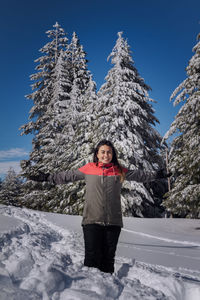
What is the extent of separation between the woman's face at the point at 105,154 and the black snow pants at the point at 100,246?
2.94 feet

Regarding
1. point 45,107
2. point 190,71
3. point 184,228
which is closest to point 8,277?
point 184,228

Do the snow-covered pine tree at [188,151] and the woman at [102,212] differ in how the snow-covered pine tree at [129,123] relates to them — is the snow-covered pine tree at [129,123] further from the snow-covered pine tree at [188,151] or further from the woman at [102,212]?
the woman at [102,212]

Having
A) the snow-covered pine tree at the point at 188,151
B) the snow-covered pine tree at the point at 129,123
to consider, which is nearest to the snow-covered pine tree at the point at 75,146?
A: the snow-covered pine tree at the point at 129,123

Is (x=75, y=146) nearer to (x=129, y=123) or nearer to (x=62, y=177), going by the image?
(x=129, y=123)

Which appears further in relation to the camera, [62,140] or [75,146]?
[62,140]

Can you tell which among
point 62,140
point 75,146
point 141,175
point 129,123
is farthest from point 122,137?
point 141,175

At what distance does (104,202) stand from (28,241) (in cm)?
244

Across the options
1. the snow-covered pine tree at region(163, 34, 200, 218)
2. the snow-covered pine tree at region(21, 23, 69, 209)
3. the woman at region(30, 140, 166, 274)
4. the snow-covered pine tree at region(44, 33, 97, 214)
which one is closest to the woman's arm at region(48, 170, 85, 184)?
the woman at region(30, 140, 166, 274)

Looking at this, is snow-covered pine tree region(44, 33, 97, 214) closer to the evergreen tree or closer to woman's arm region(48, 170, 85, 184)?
the evergreen tree

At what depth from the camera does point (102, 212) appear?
2.96m

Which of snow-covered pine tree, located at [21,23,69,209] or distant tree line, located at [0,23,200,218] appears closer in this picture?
distant tree line, located at [0,23,200,218]

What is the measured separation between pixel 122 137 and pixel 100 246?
10.2 metres

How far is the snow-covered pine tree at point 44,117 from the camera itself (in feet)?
58.6

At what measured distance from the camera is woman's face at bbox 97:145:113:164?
3.31 metres
